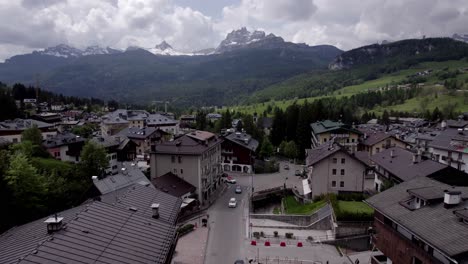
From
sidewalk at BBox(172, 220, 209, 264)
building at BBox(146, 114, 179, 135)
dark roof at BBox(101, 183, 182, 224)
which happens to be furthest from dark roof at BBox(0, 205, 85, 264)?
building at BBox(146, 114, 179, 135)

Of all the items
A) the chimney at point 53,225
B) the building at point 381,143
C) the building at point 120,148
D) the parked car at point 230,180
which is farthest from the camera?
the building at point 381,143

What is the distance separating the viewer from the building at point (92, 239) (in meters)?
16.2

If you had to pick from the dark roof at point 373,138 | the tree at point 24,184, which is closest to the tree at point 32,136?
the tree at point 24,184

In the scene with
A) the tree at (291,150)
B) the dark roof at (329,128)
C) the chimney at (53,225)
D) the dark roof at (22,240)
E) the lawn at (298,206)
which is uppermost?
the chimney at (53,225)

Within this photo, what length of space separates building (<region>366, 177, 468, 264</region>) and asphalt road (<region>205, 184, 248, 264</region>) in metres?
13.8

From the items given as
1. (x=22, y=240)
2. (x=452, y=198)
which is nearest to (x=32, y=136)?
(x=22, y=240)

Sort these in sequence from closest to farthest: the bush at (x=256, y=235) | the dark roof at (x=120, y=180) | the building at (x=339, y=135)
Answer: the dark roof at (x=120, y=180) → the bush at (x=256, y=235) → the building at (x=339, y=135)

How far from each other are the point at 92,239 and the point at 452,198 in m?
23.5

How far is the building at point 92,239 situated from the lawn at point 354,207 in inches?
959

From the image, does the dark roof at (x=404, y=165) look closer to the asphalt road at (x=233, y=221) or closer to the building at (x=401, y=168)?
the building at (x=401, y=168)

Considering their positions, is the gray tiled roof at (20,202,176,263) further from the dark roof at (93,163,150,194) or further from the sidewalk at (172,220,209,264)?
the dark roof at (93,163,150,194)

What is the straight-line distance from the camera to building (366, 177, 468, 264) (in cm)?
2141

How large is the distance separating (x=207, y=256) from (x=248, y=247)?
4772 millimetres

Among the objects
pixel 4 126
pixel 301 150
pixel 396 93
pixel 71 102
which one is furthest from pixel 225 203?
pixel 396 93
